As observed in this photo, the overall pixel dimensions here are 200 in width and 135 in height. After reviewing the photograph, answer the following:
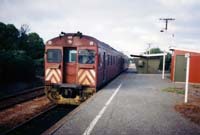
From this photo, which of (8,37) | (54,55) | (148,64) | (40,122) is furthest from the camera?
(148,64)

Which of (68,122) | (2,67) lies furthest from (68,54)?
(2,67)

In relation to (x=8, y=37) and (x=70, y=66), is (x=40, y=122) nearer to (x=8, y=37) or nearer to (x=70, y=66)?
A: (x=70, y=66)

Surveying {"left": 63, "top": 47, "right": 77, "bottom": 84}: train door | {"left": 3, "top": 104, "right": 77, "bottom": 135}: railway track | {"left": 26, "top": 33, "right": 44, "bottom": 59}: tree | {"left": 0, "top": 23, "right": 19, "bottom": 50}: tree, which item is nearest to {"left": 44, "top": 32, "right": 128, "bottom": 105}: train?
{"left": 63, "top": 47, "right": 77, "bottom": 84}: train door

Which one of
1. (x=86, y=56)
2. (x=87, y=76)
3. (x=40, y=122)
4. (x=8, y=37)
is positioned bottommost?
(x=40, y=122)

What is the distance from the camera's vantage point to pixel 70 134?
218 inches

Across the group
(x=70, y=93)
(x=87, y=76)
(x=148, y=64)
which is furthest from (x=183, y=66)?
(x=148, y=64)

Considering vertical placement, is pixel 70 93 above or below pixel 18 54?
below

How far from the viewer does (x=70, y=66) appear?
11.6 metres

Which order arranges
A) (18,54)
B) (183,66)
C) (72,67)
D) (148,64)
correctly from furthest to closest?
(148,64) → (18,54) → (183,66) → (72,67)

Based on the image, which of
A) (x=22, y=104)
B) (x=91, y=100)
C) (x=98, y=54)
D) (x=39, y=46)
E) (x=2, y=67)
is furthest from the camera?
(x=39, y=46)

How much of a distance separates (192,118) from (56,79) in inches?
265

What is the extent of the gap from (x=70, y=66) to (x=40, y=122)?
132 inches

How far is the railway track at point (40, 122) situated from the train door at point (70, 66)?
59.7 inches

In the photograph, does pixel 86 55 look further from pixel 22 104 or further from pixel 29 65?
pixel 29 65
